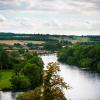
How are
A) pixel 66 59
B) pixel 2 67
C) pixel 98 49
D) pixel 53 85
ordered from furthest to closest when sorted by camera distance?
1. pixel 66 59
2. pixel 98 49
3. pixel 2 67
4. pixel 53 85

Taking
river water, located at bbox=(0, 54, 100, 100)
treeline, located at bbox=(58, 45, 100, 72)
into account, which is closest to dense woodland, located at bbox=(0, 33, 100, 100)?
treeline, located at bbox=(58, 45, 100, 72)

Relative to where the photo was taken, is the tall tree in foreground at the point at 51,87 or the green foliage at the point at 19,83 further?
the green foliage at the point at 19,83

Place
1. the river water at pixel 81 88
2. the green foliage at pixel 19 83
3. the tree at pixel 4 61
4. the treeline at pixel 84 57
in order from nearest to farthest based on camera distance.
Answer: the river water at pixel 81 88
the green foliage at pixel 19 83
the tree at pixel 4 61
the treeline at pixel 84 57

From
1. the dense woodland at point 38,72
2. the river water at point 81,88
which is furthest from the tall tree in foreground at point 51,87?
the river water at point 81,88

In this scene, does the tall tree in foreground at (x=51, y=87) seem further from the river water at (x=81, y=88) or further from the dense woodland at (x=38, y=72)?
the river water at (x=81, y=88)

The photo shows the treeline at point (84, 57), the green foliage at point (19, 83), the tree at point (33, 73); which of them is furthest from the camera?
the treeline at point (84, 57)

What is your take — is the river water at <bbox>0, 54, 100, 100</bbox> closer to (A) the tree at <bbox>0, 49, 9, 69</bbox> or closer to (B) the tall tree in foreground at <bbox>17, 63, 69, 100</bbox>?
(A) the tree at <bbox>0, 49, 9, 69</bbox>

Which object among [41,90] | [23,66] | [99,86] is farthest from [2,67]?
[41,90]

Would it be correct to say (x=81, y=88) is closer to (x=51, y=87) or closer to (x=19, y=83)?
(x=19, y=83)

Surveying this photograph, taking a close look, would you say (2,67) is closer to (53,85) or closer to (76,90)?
(76,90)
